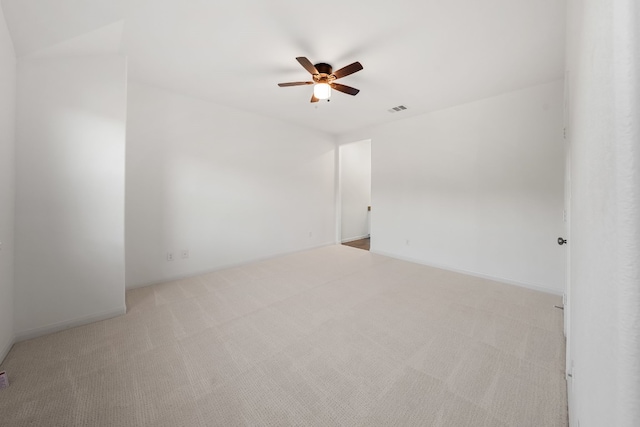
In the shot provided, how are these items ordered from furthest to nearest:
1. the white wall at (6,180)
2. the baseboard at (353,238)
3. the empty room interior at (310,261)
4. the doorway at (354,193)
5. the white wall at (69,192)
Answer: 1. the baseboard at (353,238)
2. the doorway at (354,193)
3. the white wall at (69,192)
4. the white wall at (6,180)
5. the empty room interior at (310,261)

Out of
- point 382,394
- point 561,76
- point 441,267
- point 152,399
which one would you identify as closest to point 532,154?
point 561,76

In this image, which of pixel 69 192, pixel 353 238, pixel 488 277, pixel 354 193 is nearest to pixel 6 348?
pixel 69 192

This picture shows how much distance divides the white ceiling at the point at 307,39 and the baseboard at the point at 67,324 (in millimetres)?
2259

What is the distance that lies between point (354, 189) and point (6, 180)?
532 centimetres

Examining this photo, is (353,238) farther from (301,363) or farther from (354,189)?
(301,363)

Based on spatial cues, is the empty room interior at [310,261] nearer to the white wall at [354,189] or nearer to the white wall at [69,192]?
the white wall at [69,192]

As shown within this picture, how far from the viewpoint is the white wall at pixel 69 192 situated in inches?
77.5

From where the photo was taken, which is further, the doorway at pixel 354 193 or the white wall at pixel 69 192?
the doorway at pixel 354 193

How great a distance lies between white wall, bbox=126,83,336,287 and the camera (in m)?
3.02

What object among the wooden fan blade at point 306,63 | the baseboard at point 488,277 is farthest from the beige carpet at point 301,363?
the wooden fan blade at point 306,63

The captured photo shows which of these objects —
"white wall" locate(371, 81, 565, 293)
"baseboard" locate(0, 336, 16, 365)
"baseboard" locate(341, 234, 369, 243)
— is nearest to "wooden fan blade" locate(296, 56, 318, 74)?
"white wall" locate(371, 81, 565, 293)

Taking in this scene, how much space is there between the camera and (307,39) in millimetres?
2082

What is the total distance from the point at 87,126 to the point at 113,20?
0.93 metres

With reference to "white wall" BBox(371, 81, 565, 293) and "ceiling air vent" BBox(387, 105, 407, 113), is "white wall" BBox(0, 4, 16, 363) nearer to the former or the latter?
"ceiling air vent" BBox(387, 105, 407, 113)
